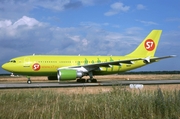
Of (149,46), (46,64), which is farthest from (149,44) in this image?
(46,64)

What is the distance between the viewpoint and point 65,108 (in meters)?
9.63

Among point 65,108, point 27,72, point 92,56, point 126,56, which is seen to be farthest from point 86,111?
point 126,56

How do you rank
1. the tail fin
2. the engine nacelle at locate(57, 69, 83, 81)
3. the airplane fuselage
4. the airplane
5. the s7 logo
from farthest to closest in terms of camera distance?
the s7 logo
the tail fin
the airplane fuselage
the airplane
the engine nacelle at locate(57, 69, 83, 81)

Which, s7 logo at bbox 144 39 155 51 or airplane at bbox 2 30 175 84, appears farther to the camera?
s7 logo at bbox 144 39 155 51

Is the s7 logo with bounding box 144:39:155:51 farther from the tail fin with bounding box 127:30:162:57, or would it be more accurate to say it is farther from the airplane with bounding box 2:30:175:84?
the airplane with bounding box 2:30:175:84

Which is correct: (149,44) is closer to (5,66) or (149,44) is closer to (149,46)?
(149,46)

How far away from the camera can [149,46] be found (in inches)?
1505

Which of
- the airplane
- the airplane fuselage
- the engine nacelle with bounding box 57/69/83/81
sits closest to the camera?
the engine nacelle with bounding box 57/69/83/81

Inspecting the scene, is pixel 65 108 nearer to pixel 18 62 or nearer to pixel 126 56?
pixel 18 62

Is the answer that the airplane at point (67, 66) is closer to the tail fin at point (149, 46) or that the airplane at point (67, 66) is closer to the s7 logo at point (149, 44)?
the tail fin at point (149, 46)

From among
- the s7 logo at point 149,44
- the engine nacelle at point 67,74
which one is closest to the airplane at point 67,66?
the engine nacelle at point 67,74

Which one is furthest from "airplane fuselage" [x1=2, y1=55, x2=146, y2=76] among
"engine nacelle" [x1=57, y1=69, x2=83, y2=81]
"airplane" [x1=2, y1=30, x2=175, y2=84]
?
"engine nacelle" [x1=57, y1=69, x2=83, y2=81]

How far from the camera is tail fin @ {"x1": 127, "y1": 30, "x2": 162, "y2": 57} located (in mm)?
38000

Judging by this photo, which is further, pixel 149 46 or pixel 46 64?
pixel 149 46
